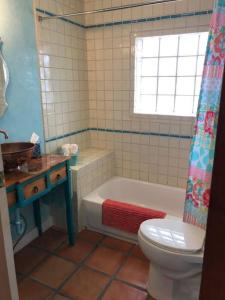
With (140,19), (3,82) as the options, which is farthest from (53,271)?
(140,19)

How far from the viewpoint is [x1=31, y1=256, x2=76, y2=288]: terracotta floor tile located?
1.84m

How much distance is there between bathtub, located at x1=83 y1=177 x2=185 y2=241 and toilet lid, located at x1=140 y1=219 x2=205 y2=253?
60 centimetres

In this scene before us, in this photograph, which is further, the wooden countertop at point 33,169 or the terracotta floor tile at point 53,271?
the terracotta floor tile at point 53,271

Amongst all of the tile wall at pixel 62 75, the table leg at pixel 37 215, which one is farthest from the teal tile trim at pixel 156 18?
the table leg at pixel 37 215

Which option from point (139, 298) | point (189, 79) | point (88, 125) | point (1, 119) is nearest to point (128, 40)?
point (189, 79)

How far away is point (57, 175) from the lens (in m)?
1.95

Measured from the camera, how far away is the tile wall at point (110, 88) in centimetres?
228

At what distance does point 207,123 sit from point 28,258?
1830 mm

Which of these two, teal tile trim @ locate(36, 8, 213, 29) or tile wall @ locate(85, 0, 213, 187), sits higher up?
teal tile trim @ locate(36, 8, 213, 29)

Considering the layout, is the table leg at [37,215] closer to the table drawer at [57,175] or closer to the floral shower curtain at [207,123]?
the table drawer at [57,175]

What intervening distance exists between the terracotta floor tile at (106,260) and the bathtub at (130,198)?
22 cm

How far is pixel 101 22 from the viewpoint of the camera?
2.62m

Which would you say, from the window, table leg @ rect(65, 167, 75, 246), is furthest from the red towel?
the window

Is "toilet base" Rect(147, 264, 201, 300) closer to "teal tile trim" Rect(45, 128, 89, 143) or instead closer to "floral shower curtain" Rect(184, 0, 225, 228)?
"floral shower curtain" Rect(184, 0, 225, 228)
